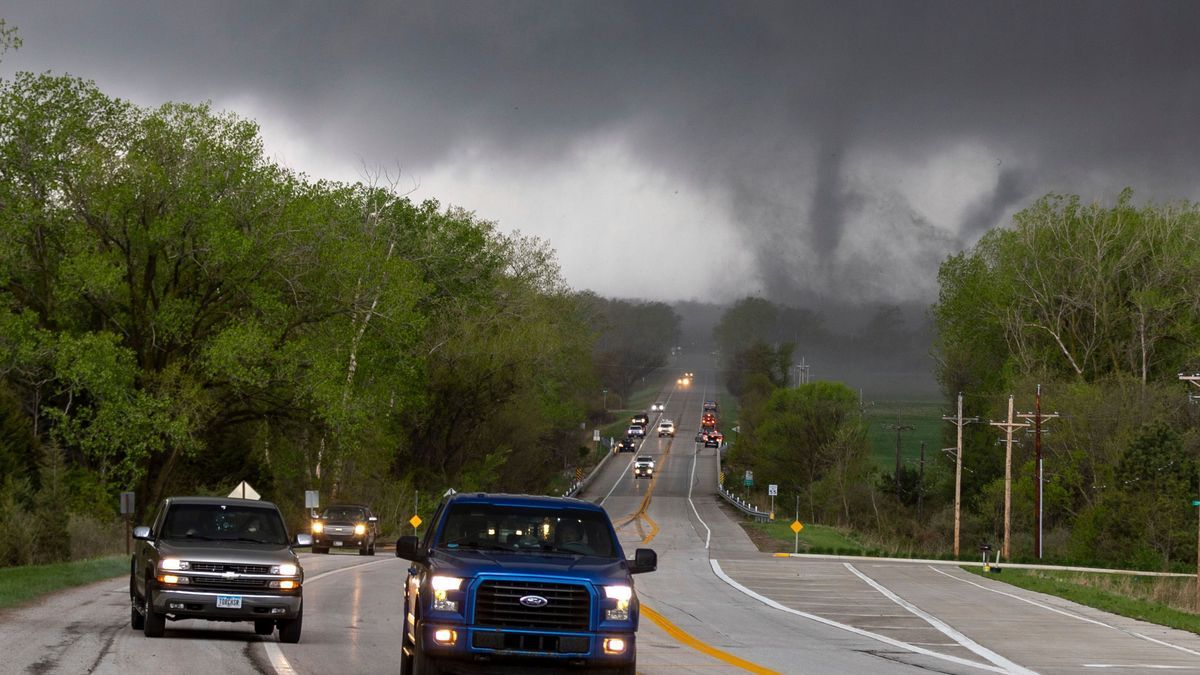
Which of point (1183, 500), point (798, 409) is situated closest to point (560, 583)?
point (1183, 500)

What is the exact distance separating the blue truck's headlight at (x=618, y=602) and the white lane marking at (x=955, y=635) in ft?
22.8

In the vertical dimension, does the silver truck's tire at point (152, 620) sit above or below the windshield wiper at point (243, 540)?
below

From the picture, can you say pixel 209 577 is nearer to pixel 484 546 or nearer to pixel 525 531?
pixel 484 546

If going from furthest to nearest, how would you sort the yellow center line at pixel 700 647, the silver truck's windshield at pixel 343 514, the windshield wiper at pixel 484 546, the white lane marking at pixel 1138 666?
the silver truck's windshield at pixel 343 514
the white lane marking at pixel 1138 666
the yellow center line at pixel 700 647
the windshield wiper at pixel 484 546

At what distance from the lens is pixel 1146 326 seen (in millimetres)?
87375

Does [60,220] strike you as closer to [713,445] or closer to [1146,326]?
[1146,326]

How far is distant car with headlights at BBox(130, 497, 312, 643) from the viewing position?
56.0 ft

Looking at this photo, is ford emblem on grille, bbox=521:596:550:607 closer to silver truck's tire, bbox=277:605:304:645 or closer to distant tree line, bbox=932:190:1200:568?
silver truck's tire, bbox=277:605:304:645

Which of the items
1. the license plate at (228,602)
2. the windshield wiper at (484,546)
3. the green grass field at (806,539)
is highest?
the windshield wiper at (484,546)

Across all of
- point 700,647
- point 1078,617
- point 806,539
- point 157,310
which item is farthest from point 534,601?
point 806,539

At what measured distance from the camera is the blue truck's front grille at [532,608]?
11828 millimetres

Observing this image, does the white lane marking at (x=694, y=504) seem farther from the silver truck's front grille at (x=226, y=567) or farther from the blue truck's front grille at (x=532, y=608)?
the blue truck's front grille at (x=532, y=608)

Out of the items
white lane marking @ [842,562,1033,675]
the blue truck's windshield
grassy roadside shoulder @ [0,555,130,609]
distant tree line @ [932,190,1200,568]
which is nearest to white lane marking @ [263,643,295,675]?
the blue truck's windshield

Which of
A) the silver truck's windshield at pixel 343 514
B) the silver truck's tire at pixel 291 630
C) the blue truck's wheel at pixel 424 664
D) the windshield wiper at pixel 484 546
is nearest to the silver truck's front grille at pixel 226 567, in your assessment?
the silver truck's tire at pixel 291 630
